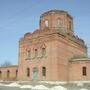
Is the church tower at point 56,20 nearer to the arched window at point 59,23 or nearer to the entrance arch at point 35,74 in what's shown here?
the arched window at point 59,23

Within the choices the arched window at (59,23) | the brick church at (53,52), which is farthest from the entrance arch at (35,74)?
the arched window at (59,23)

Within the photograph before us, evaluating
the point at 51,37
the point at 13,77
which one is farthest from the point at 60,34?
the point at 13,77

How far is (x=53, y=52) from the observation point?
1436 inches

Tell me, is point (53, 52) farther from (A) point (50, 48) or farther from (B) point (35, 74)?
(B) point (35, 74)

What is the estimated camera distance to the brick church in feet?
119

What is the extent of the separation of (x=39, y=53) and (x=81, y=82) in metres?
8.42

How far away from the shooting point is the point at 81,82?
35375 mm

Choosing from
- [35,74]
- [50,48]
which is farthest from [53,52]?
[35,74]

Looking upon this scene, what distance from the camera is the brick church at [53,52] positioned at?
36.1m

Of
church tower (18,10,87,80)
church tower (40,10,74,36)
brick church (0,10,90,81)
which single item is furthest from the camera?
church tower (40,10,74,36)

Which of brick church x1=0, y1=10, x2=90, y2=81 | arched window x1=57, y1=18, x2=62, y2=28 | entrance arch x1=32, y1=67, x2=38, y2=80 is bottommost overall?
entrance arch x1=32, y1=67, x2=38, y2=80

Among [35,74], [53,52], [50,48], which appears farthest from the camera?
[35,74]

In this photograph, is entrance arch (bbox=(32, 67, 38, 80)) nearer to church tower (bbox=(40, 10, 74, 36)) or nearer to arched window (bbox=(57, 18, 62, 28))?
church tower (bbox=(40, 10, 74, 36))

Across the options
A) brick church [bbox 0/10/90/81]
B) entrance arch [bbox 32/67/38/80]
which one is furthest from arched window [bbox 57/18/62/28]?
entrance arch [bbox 32/67/38/80]
